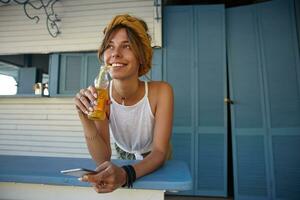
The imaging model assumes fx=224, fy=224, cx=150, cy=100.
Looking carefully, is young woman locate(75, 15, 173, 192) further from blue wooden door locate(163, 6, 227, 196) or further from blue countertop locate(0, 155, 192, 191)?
blue wooden door locate(163, 6, 227, 196)

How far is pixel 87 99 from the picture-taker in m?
0.95

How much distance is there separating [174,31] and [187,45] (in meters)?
0.33

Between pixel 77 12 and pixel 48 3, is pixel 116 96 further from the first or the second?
pixel 48 3

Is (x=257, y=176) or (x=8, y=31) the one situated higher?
(x=8, y=31)

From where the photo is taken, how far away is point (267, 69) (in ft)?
11.4

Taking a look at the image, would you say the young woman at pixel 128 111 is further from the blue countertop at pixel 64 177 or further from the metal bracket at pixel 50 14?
the metal bracket at pixel 50 14

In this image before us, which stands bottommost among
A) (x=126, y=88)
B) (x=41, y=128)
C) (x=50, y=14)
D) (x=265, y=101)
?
(x=41, y=128)

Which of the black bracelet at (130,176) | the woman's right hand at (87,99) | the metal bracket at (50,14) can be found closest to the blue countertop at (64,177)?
the black bracelet at (130,176)

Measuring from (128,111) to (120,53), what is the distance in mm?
414

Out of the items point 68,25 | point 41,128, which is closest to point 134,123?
point 41,128

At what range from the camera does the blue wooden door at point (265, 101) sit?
10.6 ft

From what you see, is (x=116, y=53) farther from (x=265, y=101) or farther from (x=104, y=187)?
(x=265, y=101)

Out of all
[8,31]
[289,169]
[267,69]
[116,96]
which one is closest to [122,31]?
[116,96]

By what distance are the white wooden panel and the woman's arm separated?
2.97 metres
